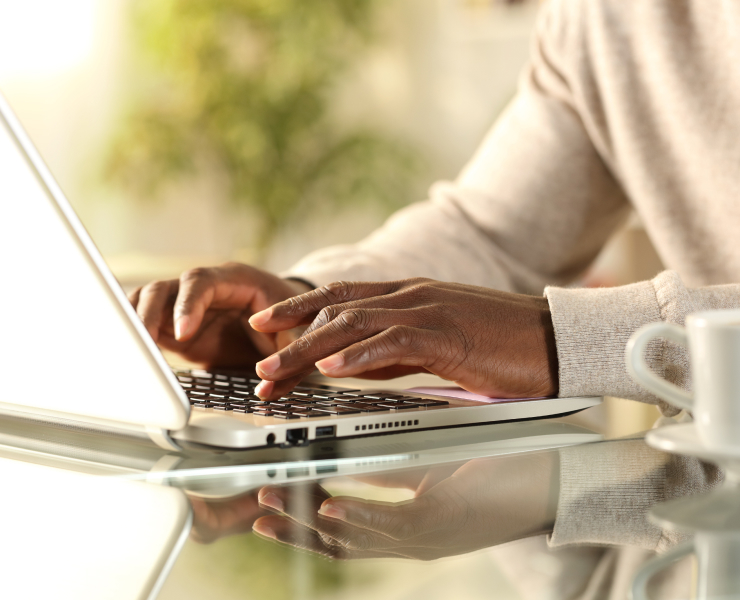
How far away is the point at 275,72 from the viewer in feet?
11.8

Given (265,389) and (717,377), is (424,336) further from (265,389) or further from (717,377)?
(717,377)

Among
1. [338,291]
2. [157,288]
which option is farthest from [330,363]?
[157,288]

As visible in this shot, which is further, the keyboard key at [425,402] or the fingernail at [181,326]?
the fingernail at [181,326]

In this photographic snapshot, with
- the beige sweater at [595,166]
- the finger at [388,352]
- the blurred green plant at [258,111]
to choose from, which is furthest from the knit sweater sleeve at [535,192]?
the blurred green plant at [258,111]

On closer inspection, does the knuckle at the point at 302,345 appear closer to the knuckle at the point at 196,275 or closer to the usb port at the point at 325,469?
the usb port at the point at 325,469

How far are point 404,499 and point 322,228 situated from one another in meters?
3.68

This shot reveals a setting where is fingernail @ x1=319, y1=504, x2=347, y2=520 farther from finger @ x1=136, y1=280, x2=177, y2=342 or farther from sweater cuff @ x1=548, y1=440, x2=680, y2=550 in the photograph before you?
finger @ x1=136, y1=280, x2=177, y2=342

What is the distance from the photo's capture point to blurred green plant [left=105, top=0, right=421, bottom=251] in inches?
136

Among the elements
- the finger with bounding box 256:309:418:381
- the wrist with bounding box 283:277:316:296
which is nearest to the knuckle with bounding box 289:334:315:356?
the finger with bounding box 256:309:418:381

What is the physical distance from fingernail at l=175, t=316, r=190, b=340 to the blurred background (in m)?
2.63

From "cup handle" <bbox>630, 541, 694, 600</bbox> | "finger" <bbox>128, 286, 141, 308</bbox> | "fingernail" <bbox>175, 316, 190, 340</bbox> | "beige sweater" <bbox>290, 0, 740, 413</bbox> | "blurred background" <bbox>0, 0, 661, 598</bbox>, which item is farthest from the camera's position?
"blurred background" <bbox>0, 0, 661, 598</bbox>

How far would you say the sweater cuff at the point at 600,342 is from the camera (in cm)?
59

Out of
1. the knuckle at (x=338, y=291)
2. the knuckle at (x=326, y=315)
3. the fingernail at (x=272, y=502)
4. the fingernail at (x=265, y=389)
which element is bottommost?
the fingernail at (x=272, y=502)

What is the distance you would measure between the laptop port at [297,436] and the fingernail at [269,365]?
3.0 inches
